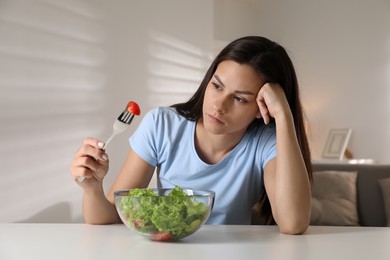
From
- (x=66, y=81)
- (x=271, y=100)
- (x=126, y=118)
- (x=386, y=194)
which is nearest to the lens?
(x=126, y=118)

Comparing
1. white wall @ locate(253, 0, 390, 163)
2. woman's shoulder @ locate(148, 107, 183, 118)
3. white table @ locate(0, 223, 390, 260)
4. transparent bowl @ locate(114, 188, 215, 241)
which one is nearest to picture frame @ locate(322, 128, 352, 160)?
white wall @ locate(253, 0, 390, 163)

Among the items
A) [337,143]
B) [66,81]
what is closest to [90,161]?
[66,81]

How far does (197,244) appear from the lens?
1.00 m

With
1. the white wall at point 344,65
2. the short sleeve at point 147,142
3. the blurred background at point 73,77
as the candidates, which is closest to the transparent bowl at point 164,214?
the short sleeve at point 147,142

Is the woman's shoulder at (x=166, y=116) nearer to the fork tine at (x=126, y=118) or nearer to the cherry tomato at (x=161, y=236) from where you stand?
the fork tine at (x=126, y=118)

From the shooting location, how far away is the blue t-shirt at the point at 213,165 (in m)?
1.50

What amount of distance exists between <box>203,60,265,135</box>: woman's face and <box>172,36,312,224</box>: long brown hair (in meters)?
0.03

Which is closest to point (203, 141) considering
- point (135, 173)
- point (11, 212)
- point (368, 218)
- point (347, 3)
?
point (135, 173)

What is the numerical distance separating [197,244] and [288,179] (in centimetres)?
37

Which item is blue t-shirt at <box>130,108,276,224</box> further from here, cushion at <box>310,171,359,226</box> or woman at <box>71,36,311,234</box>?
cushion at <box>310,171,359,226</box>

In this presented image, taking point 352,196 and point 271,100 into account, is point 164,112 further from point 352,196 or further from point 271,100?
point 352,196

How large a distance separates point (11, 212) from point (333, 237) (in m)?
1.61

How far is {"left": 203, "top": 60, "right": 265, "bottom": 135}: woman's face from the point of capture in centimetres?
138

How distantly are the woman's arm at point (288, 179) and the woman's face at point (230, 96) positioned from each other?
2.2 inches
